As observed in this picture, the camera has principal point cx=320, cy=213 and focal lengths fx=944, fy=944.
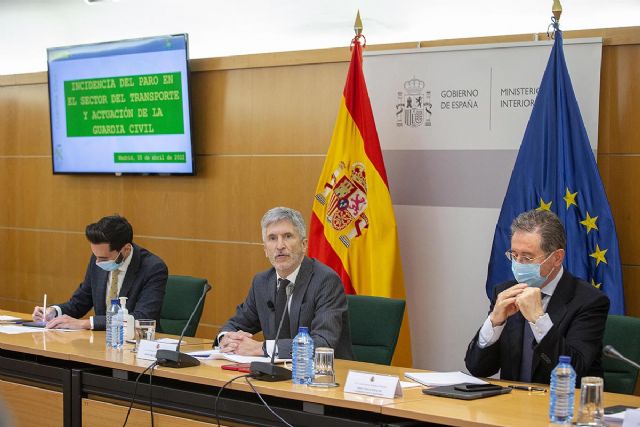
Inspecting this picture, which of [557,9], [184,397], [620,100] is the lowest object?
[184,397]

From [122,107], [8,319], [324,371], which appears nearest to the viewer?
[324,371]

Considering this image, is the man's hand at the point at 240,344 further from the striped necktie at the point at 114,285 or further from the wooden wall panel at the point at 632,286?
the wooden wall panel at the point at 632,286

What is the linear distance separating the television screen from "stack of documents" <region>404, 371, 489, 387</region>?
11.1 ft

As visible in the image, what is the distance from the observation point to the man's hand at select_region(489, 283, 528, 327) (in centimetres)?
340

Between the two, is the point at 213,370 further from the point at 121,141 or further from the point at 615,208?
the point at 121,141

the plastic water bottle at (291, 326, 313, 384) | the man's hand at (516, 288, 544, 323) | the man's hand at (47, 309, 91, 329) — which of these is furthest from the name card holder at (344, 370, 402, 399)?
the man's hand at (47, 309, 91, 329)

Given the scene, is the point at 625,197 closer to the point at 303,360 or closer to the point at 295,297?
the point at 295,297

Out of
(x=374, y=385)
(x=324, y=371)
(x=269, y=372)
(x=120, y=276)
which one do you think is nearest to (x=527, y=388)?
(x=374, y=385)

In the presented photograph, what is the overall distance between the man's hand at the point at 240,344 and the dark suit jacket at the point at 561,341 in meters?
0.86

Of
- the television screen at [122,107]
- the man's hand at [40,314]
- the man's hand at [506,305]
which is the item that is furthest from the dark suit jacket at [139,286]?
the man's hand at [506,305]

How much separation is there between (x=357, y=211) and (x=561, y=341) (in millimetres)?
2215

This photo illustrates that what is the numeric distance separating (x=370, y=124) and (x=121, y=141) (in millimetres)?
2294

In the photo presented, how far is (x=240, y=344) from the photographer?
12.7 ft

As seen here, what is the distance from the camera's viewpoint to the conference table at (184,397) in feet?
9.61
